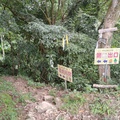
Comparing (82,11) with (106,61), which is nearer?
(106,61)

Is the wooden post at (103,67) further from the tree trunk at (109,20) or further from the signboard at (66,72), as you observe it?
the signboard at (66,72)

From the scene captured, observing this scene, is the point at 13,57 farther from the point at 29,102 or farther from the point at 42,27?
the point at 29,102

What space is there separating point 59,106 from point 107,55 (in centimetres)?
162

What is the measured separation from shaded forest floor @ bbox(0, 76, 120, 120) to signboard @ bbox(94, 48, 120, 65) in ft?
2.44

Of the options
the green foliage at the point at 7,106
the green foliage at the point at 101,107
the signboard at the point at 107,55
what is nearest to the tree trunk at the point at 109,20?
the signboard at the point at 107,55

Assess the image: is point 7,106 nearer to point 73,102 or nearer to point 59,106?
point 59,106

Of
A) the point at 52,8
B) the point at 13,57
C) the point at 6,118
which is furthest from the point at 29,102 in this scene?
the point at 52,8

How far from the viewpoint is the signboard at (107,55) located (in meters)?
3.42

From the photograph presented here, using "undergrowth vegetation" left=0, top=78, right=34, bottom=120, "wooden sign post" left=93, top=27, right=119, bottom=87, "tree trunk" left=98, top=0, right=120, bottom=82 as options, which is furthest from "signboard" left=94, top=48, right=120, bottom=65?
"undergrowth vegetation" left=0, top=78, right=34, bottom=120

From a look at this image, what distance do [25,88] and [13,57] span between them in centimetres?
194

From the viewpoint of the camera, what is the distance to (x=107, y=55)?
348cm

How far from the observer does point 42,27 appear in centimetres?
411

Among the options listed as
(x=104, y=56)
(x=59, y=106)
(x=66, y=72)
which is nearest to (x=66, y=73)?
(x=66, y=72)

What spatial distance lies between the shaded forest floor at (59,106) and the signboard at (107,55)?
744 millimetres
